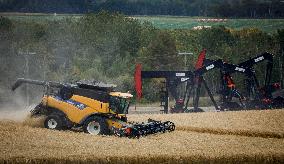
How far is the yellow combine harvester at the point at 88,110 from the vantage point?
30156 mm

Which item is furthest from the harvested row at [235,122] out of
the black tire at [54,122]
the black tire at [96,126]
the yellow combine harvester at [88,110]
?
the black tire at [54,122]

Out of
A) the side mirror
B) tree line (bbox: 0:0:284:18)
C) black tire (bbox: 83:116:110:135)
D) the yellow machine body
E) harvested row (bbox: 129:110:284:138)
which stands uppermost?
tree line (bbox: 0:0:284:18)

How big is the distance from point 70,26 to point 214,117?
5200cm

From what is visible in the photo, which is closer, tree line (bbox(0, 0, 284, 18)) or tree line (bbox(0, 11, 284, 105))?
tree line (bbox(0, 11, 284, 105))

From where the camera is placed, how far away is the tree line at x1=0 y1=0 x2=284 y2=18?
264 feet

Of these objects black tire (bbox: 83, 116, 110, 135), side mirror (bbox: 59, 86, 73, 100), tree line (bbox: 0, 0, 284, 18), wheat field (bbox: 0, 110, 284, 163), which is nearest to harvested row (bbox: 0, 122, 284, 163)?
wheat field (bbox: 0, 110, 284, 163)

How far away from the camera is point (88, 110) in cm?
3028

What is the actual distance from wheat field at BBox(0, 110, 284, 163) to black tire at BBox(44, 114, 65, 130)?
1.86ft

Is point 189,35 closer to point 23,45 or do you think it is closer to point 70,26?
point 70,26

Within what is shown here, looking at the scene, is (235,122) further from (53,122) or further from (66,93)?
(53,122)

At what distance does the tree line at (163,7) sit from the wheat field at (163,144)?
4872cm

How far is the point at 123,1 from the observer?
95562 millimetres

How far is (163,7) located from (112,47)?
54.1ft

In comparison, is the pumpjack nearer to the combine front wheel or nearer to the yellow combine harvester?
the yellow combine harvester
